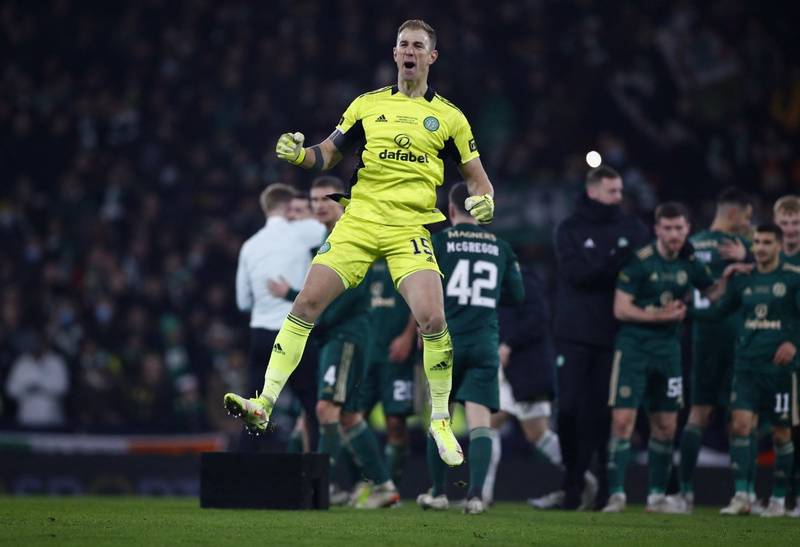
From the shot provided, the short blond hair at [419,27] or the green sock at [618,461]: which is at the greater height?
the short blond hair at [419,27]

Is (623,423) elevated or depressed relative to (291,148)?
depressed

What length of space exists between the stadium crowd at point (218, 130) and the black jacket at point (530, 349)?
570 cm

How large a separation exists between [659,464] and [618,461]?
1.15 ft

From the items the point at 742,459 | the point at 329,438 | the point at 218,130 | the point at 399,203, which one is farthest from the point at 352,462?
the point at 218,130

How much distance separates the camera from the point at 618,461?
9992 millimetres

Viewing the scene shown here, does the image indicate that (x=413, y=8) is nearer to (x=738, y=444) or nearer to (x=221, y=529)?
(x=738, y=444)

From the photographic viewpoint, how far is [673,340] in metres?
10.0

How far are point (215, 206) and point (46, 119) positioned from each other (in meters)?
3.26

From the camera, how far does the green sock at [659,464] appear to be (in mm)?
10094

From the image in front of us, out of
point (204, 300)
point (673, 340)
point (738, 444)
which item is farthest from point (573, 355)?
point (204, 300)

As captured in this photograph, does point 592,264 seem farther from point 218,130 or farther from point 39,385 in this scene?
point 218,130

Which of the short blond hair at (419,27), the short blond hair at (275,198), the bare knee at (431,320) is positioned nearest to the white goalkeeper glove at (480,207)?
the bare knee at (431,320)

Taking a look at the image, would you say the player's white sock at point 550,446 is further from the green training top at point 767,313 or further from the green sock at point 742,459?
the green training top at point 767,313

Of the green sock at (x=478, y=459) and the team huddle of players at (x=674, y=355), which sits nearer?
the green sock at (x=478, y=459)
